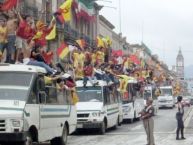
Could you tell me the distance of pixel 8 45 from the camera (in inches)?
798

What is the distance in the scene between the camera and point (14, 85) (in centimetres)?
1734

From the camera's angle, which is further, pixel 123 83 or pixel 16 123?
pixel 123 83

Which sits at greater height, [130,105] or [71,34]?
[71,34]

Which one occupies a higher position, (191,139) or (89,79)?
(89,79)

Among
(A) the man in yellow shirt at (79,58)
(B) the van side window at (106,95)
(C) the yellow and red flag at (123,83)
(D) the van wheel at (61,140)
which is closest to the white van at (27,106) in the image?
(D) the van wheel at (61,140)

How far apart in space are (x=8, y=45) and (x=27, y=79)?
3099 mm

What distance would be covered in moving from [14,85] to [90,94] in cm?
1082

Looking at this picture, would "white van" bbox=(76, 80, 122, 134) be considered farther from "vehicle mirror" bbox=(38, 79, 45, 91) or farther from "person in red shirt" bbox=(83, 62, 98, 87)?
"vehicle mirror" bbox=(38, 79, 45, 91)

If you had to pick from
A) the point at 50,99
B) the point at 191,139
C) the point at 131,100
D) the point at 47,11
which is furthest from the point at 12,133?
the point at 47,11

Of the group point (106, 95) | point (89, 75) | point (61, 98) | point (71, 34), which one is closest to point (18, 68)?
point (61, 98)

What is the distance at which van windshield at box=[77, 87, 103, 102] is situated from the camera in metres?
27.7

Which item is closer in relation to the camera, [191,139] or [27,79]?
[27,79]

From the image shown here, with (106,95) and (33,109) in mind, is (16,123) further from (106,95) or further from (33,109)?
(106,95)

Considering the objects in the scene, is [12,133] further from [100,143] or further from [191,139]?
[191,139]
